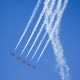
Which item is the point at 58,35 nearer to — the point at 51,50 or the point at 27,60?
the point at 51,50

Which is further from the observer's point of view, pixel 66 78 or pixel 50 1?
pixel 66 78

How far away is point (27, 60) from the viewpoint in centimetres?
1002

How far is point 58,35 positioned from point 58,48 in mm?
590

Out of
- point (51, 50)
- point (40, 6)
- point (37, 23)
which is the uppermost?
point (40, 6)

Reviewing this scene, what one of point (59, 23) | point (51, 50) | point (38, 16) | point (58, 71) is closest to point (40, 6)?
point (38, 16)

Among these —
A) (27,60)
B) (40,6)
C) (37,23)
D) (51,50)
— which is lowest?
(27,60)

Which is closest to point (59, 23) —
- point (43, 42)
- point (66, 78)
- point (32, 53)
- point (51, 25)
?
point (51, 25)

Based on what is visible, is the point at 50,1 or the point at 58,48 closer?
the point at 50,1

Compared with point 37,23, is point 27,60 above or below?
below

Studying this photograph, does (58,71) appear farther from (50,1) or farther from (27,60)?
(50,1)

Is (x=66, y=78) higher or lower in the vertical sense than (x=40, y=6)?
lower

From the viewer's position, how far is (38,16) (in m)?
9.80

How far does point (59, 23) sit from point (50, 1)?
1128 mm

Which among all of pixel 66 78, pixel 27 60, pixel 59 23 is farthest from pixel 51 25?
pixel 66 78
